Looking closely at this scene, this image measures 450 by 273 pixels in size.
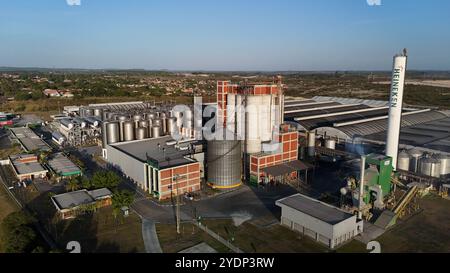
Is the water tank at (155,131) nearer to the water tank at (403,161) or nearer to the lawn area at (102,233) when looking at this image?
the lawn area at (102,233)

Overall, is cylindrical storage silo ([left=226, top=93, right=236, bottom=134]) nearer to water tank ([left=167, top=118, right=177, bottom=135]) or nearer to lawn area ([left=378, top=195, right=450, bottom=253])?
water tank ([left=167, top=118, right=177, bottom=135])

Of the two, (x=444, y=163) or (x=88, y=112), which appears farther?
(x=88, y=112)

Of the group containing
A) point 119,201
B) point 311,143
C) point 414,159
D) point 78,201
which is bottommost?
point 78,201

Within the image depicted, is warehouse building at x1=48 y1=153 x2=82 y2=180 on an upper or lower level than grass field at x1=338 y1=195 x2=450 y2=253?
upper

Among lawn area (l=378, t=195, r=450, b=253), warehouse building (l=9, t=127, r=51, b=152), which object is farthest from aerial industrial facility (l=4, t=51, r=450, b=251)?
lawn area (l=378, t=195, r=450, b=253)

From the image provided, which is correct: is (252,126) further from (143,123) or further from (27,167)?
(27,167)

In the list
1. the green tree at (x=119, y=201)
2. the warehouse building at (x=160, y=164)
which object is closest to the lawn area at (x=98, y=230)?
the green tree at (x=119, y=201)

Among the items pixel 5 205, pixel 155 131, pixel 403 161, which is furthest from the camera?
pixel 155 131

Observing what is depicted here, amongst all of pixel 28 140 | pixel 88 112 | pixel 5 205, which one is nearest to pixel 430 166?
pixel 5 205
